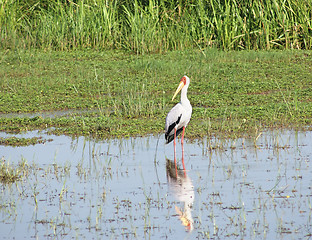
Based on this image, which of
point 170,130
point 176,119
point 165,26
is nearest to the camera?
point 176,119

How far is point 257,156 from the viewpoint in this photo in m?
7.79

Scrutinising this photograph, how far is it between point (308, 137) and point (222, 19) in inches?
301

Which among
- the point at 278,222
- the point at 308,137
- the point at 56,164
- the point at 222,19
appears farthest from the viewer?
the point at 222,19

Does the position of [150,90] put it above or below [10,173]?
above

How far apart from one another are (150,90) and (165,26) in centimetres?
406

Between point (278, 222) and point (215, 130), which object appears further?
point (215, 130)

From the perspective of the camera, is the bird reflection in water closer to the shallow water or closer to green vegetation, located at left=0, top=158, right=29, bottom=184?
the shallow water

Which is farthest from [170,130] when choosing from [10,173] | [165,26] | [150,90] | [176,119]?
[165,26]

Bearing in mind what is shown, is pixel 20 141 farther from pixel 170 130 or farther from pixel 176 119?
pixel 176 119

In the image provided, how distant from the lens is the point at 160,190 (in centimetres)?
647

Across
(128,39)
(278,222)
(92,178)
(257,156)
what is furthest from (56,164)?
(128,39)

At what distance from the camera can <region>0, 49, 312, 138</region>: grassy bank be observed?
31.5 ft

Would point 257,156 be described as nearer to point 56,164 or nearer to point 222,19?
point 56,164

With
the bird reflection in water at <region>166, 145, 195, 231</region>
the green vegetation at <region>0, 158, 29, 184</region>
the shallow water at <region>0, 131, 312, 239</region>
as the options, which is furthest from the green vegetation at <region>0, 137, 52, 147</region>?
the bird reflection in water at <region>166, 145, 195, 231</region>
